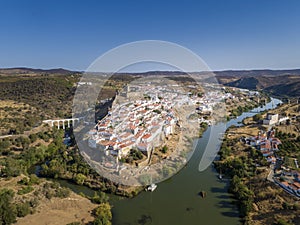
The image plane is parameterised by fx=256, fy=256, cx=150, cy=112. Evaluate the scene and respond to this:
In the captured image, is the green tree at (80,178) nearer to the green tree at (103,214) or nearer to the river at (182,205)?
the river at (182,205)

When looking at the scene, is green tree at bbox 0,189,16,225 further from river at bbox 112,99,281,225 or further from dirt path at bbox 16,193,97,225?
river at bbox 112,99,281,225

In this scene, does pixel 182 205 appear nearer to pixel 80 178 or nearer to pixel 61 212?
pixel 61 212

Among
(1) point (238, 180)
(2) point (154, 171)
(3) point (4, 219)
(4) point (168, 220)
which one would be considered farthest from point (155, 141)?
(3) point (4, 219)

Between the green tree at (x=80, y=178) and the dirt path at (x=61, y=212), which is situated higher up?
the green tree at (x=80, y=178)

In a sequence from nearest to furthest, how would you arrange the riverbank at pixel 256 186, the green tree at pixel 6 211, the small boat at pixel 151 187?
the green tree at pixel 6 211, the riverbank at pixel 256 186, the small boat at pixel 151 187

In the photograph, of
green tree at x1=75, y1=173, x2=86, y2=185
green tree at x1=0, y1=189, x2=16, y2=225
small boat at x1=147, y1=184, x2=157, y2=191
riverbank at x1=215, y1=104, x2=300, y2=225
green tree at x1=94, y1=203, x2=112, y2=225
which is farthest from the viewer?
green tree at x1=75, y1=173, x2=86, y2=185

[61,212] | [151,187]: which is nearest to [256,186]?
[151,187]

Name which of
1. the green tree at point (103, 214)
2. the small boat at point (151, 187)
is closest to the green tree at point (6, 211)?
the green tree at point (103, 214)

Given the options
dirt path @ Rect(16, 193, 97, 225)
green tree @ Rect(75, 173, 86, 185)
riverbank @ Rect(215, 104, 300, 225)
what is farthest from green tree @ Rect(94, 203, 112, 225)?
riverbank @ Rect(215, 104, 300, 225)
